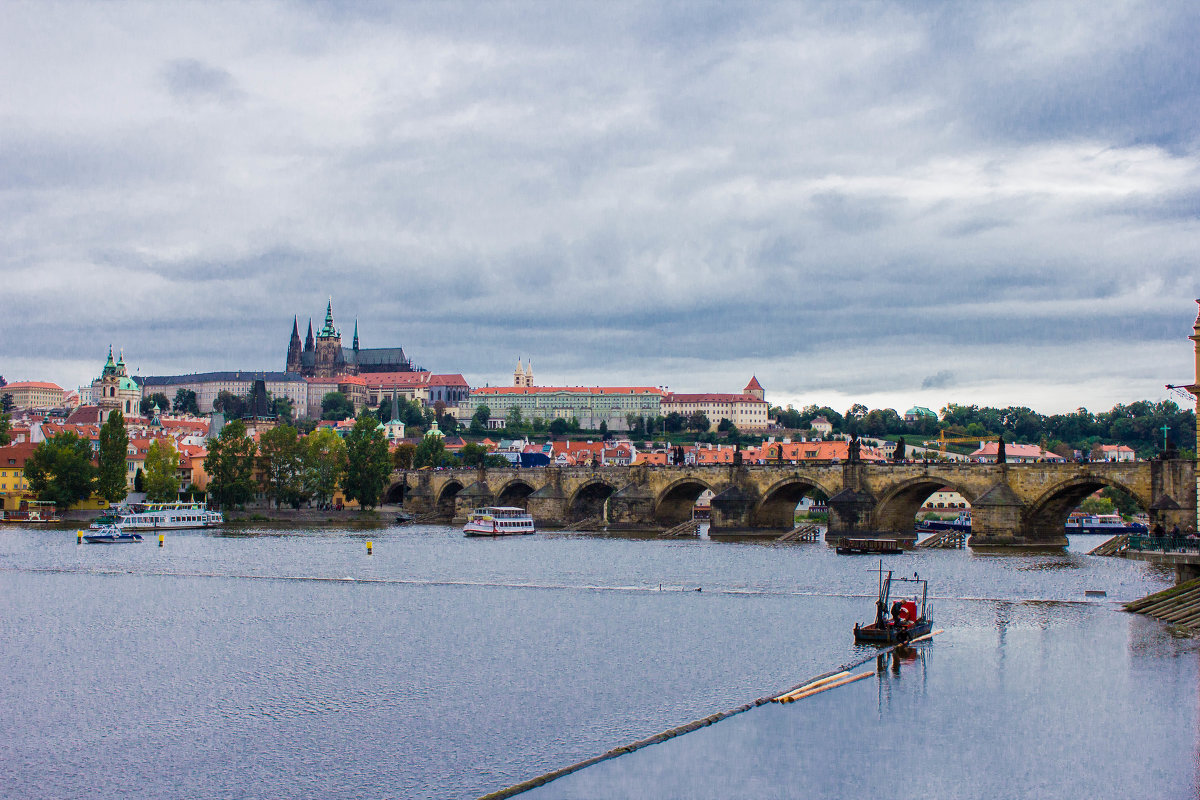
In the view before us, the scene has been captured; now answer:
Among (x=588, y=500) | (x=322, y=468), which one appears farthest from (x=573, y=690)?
(x=322, y=468)

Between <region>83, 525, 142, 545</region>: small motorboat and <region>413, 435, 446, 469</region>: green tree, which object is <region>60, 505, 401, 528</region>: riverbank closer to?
<region>83, 525, 142, 545</region>: small motorboat

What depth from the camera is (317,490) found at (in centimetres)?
9288

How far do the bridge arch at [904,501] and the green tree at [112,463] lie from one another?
170ft

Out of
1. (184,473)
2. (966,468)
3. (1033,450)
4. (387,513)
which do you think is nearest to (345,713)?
(966,468)

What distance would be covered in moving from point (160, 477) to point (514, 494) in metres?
25.3

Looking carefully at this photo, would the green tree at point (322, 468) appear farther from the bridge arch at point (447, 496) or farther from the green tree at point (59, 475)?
the green tree at point (59, 475)

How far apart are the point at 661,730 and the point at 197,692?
29.8 ft

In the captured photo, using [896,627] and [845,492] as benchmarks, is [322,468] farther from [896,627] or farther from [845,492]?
[896,627]

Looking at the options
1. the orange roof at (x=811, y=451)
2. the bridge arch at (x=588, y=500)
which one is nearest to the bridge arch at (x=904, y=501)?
the bridge arch at (x=588, y=500)

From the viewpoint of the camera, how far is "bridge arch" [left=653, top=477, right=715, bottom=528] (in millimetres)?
75625

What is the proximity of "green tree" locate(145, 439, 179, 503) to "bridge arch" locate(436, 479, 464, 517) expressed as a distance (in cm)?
1939

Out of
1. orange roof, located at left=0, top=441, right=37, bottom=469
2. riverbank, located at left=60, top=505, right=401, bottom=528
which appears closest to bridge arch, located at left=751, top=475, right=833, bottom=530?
riverbank, located at left=60, top=505, right=401, bottom=528

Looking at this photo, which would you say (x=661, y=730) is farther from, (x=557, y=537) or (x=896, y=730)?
(x=557, y=537)

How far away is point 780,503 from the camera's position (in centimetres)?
7062
